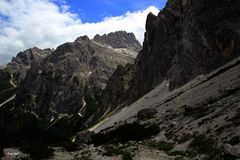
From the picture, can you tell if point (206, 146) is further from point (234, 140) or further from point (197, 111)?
point (197, 111)

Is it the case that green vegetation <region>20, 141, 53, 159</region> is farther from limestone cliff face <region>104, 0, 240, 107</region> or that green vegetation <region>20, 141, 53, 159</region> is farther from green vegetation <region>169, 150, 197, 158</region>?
limestone cliff face <region>104, 0, 240, 107</region>

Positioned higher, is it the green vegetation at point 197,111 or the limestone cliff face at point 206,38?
the limestone cliff face at point 206,38

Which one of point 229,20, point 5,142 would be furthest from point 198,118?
point 229,20

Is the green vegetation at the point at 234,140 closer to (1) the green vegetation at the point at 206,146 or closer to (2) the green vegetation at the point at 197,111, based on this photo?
(1) the green vegetation at the point at 206,146

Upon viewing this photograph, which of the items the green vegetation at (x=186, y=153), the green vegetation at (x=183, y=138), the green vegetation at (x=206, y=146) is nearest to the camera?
the green vegetation at (x=206, y=146)

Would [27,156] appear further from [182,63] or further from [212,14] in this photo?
[182,63]

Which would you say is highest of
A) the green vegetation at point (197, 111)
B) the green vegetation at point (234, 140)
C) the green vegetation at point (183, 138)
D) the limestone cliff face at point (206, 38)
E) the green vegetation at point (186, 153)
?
the limestone cliff face at point (206, 38)

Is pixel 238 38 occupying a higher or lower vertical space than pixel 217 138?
higher

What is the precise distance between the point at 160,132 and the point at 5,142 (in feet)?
50.8

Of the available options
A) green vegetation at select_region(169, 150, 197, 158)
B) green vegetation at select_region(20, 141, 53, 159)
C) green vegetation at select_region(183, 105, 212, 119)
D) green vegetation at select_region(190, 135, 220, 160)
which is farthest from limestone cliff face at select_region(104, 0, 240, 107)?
green vegetation at select_region(20, 141, 53, 159)

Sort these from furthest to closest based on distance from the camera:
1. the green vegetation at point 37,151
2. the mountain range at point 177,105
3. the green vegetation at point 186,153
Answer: the mountain range at point 177,105 < the green vegetation at point 37,151 < the green vegetation at point 186,153

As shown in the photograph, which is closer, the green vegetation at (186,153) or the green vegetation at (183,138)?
the green vegetation at (186,153)

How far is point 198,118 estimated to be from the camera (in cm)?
3584

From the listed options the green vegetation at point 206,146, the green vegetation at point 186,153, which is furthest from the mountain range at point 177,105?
the green vegetation at point 186,153
